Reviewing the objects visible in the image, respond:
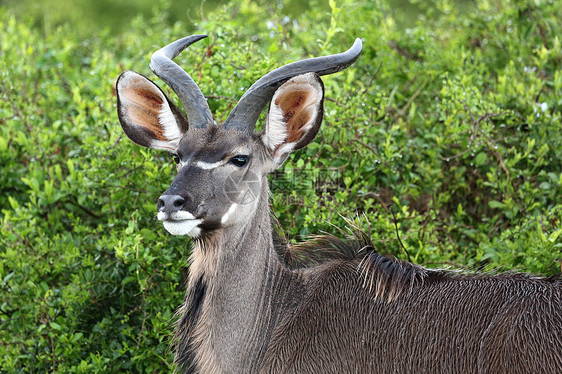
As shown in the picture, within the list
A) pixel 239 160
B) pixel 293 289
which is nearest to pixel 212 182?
pixel 239 160

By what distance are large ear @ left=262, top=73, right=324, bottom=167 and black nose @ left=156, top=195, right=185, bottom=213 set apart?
807mm

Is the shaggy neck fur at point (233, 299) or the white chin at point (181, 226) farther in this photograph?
the shaggy neck fur at point (233, 299)

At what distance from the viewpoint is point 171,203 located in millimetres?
4094

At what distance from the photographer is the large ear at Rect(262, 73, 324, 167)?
14.8 feet

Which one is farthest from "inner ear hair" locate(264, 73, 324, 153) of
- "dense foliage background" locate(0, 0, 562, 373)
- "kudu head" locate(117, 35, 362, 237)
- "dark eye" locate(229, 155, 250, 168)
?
"dense foliage background" locate(0, 0, 562, 373)

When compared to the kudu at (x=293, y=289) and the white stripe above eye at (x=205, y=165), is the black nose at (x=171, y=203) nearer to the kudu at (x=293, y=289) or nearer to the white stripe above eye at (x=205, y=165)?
the kudu at (x=293, y=289)

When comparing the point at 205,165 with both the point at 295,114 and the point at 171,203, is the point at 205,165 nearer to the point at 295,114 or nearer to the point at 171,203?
the point at 171,203

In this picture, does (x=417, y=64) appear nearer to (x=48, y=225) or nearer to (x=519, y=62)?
(x=519, y=62)

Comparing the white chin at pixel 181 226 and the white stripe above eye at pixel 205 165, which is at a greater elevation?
the white stripe above eye at pixel 205 165

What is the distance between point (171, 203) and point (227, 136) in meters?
0.63

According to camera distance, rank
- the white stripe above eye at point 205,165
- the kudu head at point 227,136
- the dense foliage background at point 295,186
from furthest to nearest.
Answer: the dense foliage background at point 295,186 < the white stripe above eye at point 205,165 < the kudu head at point 227,136

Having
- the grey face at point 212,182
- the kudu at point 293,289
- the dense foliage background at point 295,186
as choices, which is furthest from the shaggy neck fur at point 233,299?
the dense foliage background at point 295,186

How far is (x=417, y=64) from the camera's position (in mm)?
7590

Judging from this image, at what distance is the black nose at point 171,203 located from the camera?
161 inches
